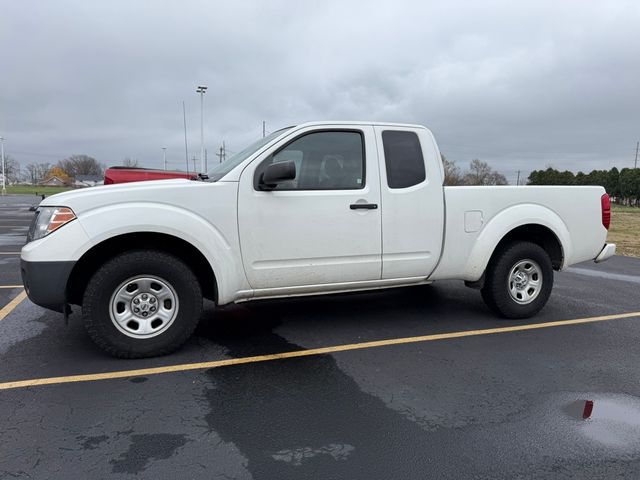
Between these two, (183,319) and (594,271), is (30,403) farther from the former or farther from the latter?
(594,271)

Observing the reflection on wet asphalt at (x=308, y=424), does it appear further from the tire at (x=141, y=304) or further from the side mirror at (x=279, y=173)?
the side mirror at (x=279, y=173)

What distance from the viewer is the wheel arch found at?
12.7ft

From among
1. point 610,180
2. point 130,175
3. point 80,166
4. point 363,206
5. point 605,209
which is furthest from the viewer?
point 80,166

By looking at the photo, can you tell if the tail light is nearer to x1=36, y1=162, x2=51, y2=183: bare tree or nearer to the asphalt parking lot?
the asphalt parking lot

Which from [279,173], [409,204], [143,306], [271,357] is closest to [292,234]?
[279,173]

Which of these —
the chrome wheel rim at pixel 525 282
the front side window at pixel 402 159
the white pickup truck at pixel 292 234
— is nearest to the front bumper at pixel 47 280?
the white pickup truck at pixel 292 234

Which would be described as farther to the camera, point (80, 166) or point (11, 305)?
point (80, 166)

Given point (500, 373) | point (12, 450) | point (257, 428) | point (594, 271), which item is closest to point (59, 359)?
point (12, 450)

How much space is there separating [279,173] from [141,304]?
155 centimetres

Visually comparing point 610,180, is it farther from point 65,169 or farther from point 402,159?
point 65,169

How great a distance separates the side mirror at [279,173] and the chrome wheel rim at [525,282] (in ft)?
8.95

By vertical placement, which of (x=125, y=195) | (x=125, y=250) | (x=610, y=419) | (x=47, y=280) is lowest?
(x=610, y=419)

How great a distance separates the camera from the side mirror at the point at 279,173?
12.7ft

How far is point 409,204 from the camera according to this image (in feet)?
15.0
